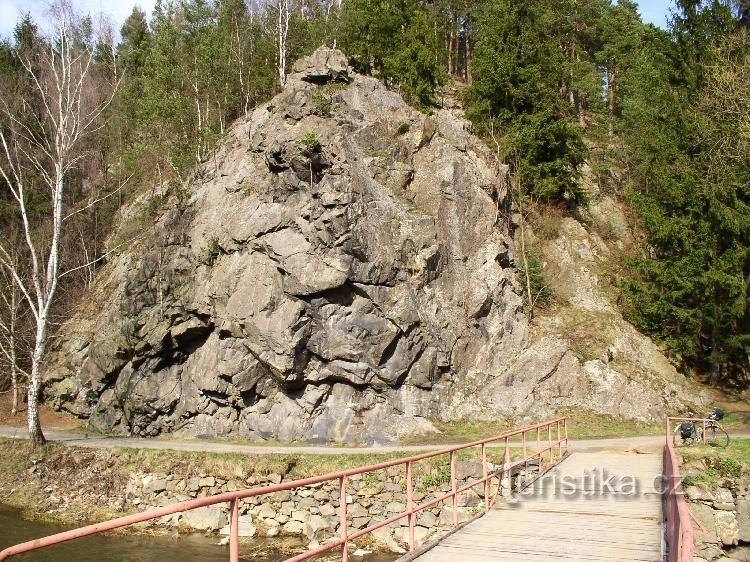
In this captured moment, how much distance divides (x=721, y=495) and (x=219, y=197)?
855 inches

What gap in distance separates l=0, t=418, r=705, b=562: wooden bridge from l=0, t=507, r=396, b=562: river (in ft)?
7.88

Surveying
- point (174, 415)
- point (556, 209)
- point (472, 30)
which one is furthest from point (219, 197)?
point (472, 30)

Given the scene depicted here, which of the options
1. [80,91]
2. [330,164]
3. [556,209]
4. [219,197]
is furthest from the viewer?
[556,209]

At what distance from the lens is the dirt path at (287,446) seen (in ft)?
57.8

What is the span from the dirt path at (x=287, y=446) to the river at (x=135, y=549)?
12.1 feet

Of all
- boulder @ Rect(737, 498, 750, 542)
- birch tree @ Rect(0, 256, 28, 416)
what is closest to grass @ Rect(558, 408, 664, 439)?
boulder @ Rect(737, 498, 750, 542)

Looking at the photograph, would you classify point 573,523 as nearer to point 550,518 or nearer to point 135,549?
point 550,518

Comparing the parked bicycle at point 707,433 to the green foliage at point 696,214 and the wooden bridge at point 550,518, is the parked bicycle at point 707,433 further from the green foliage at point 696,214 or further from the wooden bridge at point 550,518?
the green foliage at point 696,214

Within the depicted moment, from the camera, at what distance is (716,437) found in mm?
16891

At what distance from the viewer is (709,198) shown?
80.7ft

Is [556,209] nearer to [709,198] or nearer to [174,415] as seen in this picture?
[709,198]

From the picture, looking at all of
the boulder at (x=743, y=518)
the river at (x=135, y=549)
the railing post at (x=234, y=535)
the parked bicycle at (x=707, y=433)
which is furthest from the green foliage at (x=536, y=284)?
the railing post at (x=234, y=535)

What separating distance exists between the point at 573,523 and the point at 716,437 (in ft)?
34.4

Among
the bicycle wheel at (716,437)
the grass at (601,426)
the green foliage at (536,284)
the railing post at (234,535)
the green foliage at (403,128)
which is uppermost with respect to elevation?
→ the green foliage at (403,128)
